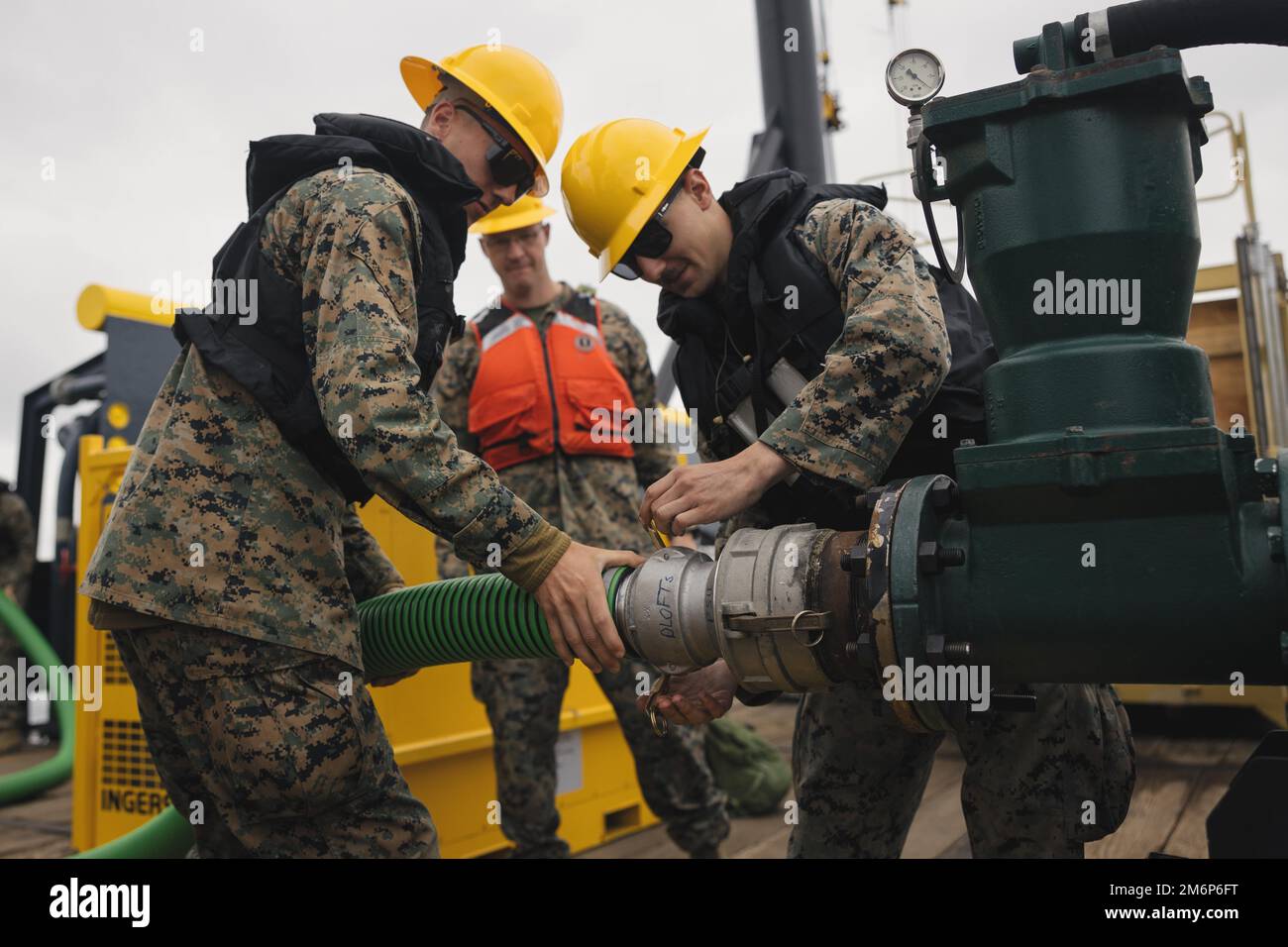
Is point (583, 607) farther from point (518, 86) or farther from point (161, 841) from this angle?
point (161, 841)

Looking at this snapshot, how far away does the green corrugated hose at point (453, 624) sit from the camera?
1.75 meters

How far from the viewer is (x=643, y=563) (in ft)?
5.37

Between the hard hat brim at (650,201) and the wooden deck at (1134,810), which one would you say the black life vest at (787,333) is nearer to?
the hard hat brim at (650,201)

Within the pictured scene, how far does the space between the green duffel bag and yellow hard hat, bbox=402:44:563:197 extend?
2.64 metres

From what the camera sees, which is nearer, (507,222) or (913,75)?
(913,75)

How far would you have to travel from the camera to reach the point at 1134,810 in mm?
→ 3830

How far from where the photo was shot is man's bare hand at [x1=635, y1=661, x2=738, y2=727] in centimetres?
196

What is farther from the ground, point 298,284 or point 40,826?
point 298,284

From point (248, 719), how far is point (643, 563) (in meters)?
0.71

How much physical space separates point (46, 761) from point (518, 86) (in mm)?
5024

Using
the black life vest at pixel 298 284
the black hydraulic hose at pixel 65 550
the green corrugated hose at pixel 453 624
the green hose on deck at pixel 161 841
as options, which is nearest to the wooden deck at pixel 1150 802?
the green hose on deck at pixel 161 841

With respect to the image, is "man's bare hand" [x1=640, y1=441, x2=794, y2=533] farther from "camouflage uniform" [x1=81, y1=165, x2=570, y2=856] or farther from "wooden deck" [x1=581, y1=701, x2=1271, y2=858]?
"wooden deck" [x1=581, y1=701, x2=1271, y2=858]

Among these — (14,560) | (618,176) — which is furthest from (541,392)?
(14,560)

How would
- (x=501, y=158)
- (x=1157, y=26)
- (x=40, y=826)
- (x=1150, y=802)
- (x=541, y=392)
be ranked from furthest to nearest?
(x=40, y=826)
(x=1150, y=802)
(x=541, y=392)
(x=501, y=158)
(x=1157, y=26)
